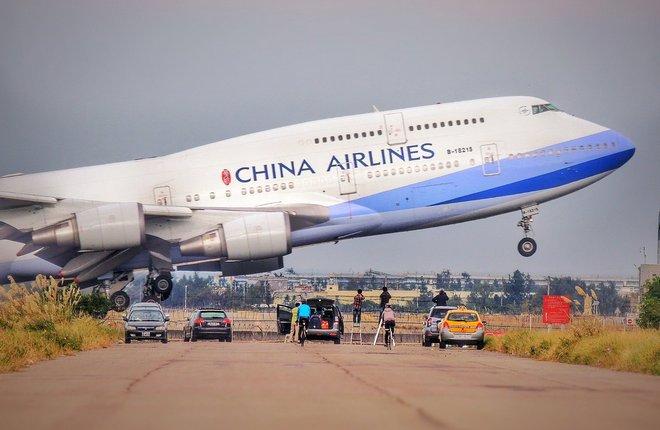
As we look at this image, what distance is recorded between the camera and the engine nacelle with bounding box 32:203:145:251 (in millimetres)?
48438

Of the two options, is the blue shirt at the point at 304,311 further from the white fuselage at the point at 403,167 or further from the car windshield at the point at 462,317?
the car windshield at the point at 462,317

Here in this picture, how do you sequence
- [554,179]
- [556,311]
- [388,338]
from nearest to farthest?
[388,338] < [554,179] < [556,311]

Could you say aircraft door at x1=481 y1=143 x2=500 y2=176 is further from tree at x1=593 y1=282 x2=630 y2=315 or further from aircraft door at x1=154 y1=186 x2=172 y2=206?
tree at x1=593 y1=282 x2=630 y2=315

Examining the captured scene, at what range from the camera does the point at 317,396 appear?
18.5 metres

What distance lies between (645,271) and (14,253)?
40.8 meters

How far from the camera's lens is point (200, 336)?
5275cm

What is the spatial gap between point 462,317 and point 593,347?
12.2 meters

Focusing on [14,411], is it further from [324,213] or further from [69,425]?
[324,213]

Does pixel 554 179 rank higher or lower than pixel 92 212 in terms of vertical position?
higher

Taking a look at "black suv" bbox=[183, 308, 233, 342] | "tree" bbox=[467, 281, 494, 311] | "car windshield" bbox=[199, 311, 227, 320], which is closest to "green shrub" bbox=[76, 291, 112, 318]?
"car windshield" bbox=[199, 311, 227, 320]

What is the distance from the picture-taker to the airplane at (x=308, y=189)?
4928 centimetres

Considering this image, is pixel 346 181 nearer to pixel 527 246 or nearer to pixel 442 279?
pixel 527 246

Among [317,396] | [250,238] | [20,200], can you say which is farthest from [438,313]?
[317,396]

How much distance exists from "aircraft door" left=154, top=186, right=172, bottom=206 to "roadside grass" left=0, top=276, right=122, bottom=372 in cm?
675
